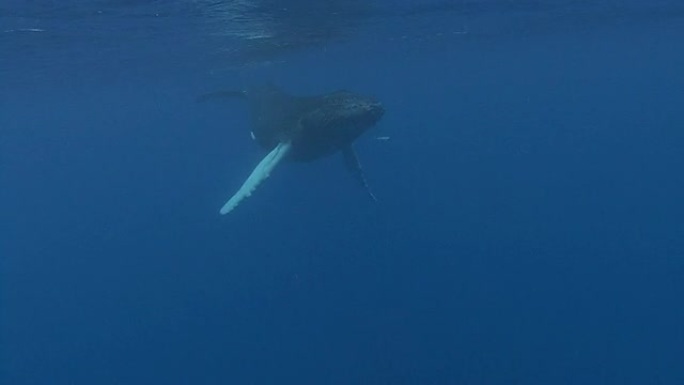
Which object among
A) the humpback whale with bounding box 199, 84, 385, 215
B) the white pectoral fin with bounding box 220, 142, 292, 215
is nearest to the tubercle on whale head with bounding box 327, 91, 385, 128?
the humpback whale with bounding box 199, 84, 385, 215

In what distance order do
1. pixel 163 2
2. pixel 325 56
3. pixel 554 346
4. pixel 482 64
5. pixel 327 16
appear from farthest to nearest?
pixel 482 64
pixel 325 56
pixel 554 346
pixel 327 16
pixel 163 2

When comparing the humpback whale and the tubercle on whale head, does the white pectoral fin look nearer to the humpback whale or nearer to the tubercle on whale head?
the humpback whale

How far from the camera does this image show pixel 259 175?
1622 centimetres

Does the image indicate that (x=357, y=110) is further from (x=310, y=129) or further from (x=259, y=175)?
(x=259, y=175)

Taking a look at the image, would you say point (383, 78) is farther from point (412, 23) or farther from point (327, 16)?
point (327, 16)

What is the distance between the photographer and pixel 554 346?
3000 centimetres

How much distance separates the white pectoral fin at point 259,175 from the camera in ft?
51.8

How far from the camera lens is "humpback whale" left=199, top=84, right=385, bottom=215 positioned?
15.6 meters

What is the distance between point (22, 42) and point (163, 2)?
261 inches

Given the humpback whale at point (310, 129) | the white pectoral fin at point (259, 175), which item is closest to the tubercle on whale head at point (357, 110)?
Answer: the humpback whale at point (310, 129)

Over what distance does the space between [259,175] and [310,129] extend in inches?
57.4

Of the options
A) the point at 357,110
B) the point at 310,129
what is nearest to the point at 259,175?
the point at 310,129

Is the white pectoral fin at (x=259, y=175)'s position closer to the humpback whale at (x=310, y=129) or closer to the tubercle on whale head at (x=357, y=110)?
the humpback whale at (x=310, y=129)

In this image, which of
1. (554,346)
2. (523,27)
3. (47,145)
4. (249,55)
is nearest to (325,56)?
(249,55)
